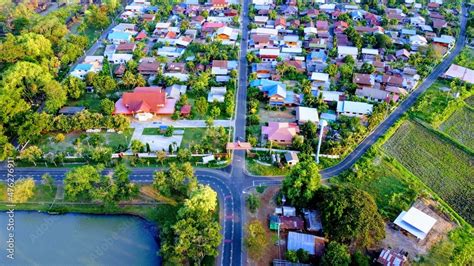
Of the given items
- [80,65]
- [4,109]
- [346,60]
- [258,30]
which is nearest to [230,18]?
[258,30]

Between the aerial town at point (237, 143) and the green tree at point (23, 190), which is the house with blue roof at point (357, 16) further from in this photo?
the green tree at point (23, 190)

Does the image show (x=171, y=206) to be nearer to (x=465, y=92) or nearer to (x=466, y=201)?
(x=466, y=201)

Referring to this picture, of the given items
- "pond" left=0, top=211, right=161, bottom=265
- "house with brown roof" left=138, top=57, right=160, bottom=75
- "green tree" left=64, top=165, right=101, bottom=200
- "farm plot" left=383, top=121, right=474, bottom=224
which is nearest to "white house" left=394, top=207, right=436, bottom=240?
"farm plot" left=383, top=121, right=474, bottom=224

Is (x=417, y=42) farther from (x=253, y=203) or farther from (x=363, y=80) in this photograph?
(x=253, y=203)

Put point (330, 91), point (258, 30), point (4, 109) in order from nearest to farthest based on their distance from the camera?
point (4, 109)
point (330, 91)
point (258, 30)

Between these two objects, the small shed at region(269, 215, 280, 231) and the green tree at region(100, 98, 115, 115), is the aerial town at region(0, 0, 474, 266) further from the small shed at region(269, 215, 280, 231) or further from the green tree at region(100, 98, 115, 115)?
the green tree at region(100, 98, 115, 115)

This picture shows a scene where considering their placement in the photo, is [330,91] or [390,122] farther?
[330,91]

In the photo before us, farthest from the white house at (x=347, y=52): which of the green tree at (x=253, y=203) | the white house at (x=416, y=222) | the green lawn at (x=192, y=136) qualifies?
the green tree at (x=253, y=203)
